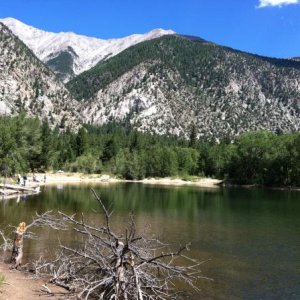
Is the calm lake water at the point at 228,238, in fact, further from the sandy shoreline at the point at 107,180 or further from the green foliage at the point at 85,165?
the green foliage at the point at 85,165

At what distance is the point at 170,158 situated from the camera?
16562cm

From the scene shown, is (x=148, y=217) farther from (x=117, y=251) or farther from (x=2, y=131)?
(x=2, y=131)

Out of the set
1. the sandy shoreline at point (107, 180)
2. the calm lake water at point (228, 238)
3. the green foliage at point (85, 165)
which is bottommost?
the calm lake water at point (228, 238)

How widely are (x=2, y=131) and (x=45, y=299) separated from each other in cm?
7466

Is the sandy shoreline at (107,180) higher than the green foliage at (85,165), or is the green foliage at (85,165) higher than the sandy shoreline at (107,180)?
the green foliage at (85,165)

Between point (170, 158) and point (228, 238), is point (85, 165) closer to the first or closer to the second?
point (170, 158)

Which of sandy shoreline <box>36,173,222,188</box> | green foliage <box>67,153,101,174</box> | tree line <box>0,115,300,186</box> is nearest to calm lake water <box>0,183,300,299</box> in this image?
tree line <box>0,115,300,186</box>

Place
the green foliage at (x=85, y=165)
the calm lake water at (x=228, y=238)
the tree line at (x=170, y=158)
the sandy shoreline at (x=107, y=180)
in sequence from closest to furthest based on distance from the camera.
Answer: the calm lake water at (x=228, y=238) → the tree line at (x=170, y=158) → the sandy shoreline at (x=107, y=180) → the green foliage at (x=85, y=165)

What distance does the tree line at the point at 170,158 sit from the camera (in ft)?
440

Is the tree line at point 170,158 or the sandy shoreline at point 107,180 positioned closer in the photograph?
the tree line at point 170,158

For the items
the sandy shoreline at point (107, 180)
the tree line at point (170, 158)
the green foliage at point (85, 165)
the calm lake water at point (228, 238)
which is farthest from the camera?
the green foliage at point (85, 165)

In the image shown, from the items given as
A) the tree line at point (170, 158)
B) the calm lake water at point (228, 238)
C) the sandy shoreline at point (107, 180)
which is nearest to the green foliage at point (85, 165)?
the tree line at point (170, 158)

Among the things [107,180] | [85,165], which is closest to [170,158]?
[107,180]

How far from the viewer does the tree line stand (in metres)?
134
